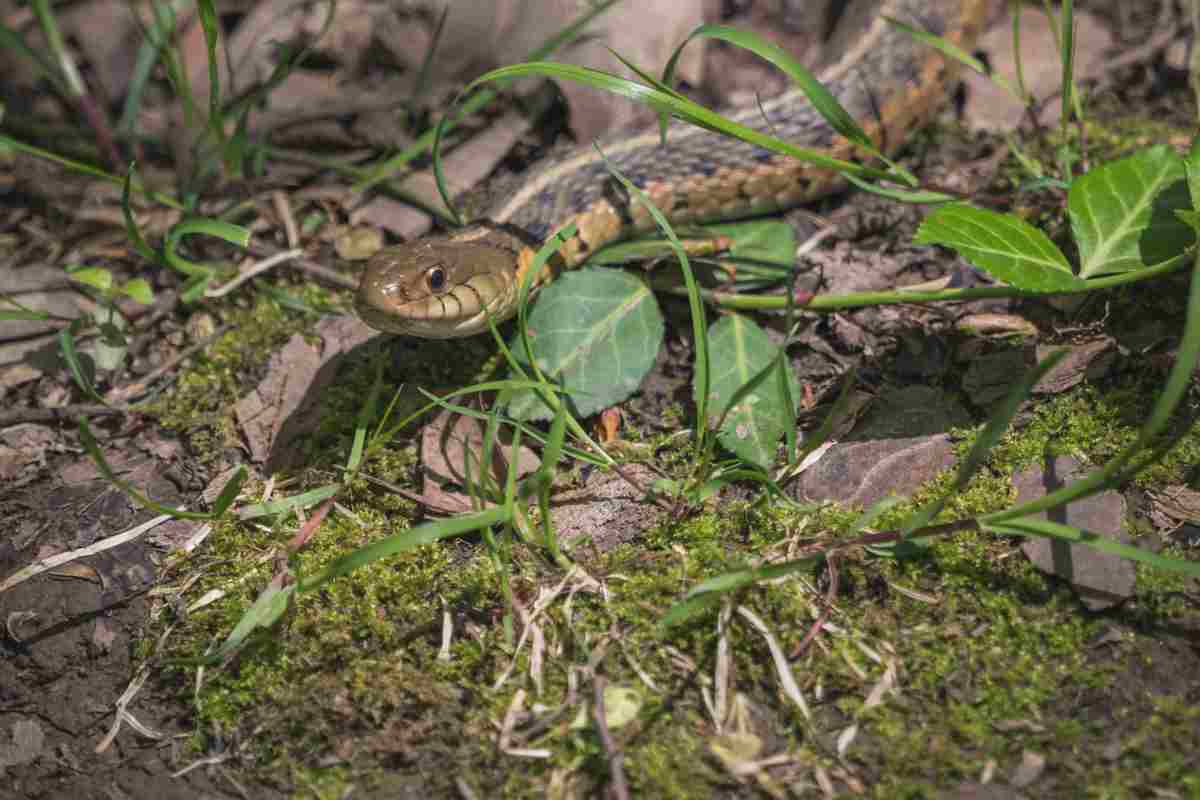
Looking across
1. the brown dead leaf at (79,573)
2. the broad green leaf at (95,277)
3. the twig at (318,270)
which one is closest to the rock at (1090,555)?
the twig at (318,270)

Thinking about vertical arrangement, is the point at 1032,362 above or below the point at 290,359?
above

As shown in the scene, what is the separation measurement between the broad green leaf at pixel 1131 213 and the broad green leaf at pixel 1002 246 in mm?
105

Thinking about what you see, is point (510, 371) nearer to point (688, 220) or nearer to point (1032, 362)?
point (688, 220)

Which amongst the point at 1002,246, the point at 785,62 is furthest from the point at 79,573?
the point at 1002,246

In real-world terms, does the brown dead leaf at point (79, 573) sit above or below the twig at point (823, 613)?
below

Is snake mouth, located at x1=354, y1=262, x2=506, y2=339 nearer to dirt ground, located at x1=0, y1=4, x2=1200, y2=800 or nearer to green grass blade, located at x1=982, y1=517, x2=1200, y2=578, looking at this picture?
dirt ground, located at x1=0, y1=4, x2=1200, y2=800

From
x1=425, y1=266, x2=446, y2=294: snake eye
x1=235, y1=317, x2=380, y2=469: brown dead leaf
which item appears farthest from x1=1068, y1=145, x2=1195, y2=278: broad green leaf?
x1=235, y1=317, x2=380, y2=469: brown dead leaf

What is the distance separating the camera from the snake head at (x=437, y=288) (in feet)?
8.36

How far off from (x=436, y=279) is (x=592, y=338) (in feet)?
1.59

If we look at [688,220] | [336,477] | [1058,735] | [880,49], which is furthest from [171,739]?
[880,49]

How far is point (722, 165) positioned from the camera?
11.4 feet

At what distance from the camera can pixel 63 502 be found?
8.97 ft

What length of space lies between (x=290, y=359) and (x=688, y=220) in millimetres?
1536

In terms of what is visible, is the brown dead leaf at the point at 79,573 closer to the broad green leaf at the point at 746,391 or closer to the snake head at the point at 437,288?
the snake head at the point at 437,288
